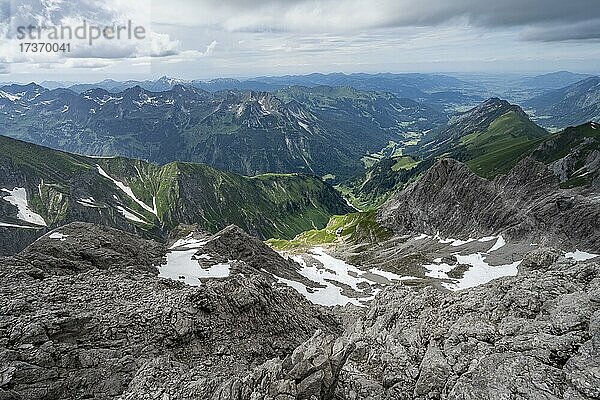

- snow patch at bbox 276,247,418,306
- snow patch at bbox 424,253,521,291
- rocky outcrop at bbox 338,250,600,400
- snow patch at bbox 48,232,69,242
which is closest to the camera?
rocky outcrop at bbox 338,250,600,400

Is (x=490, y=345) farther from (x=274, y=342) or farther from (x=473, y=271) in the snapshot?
(x=473, y=271)

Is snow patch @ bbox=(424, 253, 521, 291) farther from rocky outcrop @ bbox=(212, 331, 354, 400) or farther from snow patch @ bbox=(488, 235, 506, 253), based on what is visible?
rocky outcrop @ bbox=(212, 331, 354, 400)

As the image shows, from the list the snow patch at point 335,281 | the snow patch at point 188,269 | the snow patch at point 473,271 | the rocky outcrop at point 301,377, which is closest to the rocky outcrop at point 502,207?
the snow patch at point 473,271

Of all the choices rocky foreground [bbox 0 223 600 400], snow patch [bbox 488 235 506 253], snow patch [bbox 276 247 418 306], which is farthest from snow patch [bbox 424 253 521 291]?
rocky foreground [bbox 0 223 600 400]

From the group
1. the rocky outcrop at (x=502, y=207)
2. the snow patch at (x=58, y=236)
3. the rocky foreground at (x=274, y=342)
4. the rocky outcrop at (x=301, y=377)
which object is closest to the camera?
the rocky outcrop at (x=301, y=377)

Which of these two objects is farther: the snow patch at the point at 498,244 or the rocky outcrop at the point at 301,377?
the snow patch at the point at 498,244

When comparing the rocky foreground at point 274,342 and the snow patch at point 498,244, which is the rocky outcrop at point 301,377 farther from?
the snow patch at point 498,244

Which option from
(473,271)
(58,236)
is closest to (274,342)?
(58,236)
